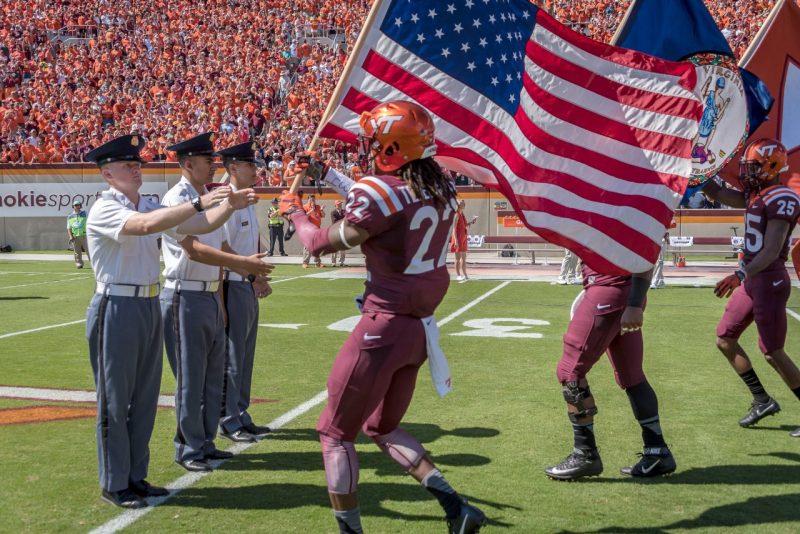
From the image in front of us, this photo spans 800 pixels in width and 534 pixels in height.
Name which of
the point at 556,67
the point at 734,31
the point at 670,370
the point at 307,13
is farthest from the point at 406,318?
the point at 307,13

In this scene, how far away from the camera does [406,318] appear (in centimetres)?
441

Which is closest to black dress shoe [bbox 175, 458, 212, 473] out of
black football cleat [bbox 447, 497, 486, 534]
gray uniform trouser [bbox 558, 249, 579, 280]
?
black football cleat [bbox 447, 497, 486, 534]

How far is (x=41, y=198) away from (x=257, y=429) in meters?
29.4

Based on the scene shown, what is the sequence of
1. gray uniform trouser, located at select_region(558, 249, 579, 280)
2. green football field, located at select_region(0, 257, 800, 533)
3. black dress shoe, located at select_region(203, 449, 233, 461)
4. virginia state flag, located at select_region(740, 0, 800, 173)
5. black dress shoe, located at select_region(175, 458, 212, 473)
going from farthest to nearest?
gray uniform trouser, located at select_region(558, 249, 579, 280), virginia state flag, located at select_region(740, 0, 800, 173), black dress shoe, located at select_region(203, 449, 233, 461), black dress shoe, located at select_region(175, 458, 212, 473), green football field, located at select_region(0, 257, 800, 533)

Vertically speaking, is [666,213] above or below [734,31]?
below

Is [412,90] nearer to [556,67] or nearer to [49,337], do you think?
[556,67]

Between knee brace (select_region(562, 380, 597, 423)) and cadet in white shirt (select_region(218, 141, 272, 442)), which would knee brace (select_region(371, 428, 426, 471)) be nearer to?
knee brace (select_region(562, 380, 597, 423))

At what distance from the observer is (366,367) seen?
4.35 meters

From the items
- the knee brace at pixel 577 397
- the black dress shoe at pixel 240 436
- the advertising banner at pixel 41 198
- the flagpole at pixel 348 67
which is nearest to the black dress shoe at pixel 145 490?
the black dress shoe at pixel 240 436

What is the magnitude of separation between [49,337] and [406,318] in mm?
9139

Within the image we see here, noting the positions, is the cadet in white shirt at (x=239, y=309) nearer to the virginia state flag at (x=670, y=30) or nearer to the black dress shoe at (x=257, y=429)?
the black dress shoe at (x=257, y=429)

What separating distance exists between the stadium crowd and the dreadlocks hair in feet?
84.3

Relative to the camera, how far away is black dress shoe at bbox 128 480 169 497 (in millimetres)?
5484

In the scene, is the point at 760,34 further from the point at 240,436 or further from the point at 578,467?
the point at 240,436
